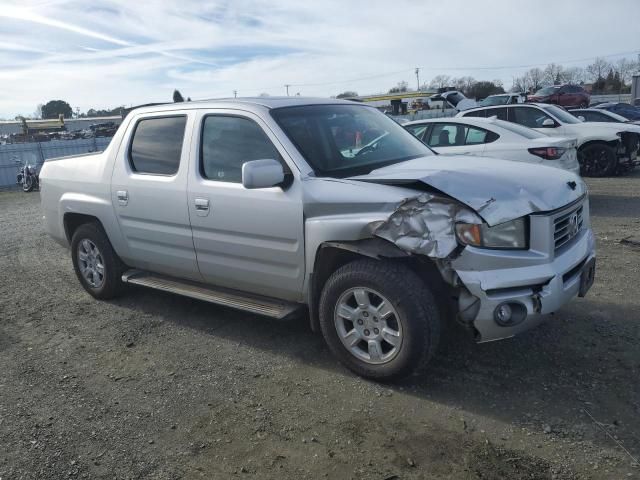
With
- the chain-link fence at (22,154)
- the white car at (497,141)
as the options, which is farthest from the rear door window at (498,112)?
the chain-link fence at (22,154)

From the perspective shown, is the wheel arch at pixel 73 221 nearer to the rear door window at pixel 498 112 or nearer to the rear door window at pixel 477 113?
the rear door window at pixel 477 113

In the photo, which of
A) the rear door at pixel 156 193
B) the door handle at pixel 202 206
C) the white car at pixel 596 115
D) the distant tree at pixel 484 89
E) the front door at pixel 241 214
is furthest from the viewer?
the distant tree at pixel 484 89

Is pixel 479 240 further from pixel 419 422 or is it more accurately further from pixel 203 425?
pixel 203 425

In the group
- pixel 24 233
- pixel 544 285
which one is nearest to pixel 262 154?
pixel 544 285

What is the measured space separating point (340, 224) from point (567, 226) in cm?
152

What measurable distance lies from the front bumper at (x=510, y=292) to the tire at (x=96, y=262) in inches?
144

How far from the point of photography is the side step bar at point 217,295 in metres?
4.08

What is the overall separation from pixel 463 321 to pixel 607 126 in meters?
10.4

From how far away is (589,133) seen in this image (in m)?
11.9

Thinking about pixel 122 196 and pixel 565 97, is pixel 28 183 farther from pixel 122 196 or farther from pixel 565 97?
pixel 565 97

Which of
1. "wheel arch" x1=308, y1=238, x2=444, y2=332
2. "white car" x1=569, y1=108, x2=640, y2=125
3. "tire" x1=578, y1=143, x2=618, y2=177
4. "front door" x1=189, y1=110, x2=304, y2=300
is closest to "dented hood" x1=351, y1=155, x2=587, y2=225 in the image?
"wheel arch" x1=308, y1=238, x2=444, y2=332

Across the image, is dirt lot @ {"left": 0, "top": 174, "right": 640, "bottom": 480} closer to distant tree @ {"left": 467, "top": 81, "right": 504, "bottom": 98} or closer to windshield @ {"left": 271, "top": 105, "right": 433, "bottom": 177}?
windshield @ {"left": 271, "top": 105, "right": 433, "bottom": 177}

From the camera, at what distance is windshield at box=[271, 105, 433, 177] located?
4.05m

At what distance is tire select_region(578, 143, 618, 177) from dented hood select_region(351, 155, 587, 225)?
9.04m
